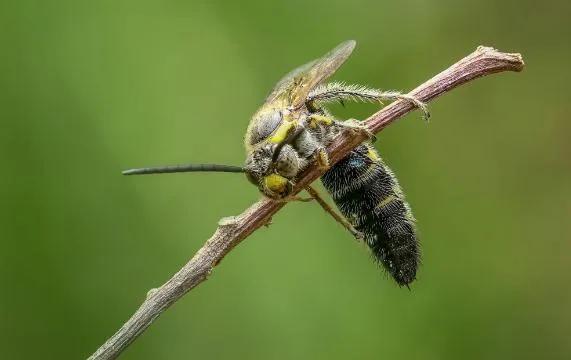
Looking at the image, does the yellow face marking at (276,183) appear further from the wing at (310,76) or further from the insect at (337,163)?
the wing at (310,76)

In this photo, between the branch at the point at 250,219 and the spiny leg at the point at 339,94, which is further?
the spiny leg at the point at 339,94

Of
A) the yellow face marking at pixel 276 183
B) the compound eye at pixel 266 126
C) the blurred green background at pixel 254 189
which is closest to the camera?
the yellow face marking at pixel 276 183

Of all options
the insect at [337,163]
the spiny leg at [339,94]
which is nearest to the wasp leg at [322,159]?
the insect at [337,163]

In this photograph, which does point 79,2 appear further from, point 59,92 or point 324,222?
point 324,222

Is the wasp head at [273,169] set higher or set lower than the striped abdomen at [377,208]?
higher

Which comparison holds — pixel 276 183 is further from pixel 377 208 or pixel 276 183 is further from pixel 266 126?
pixel 377 208
